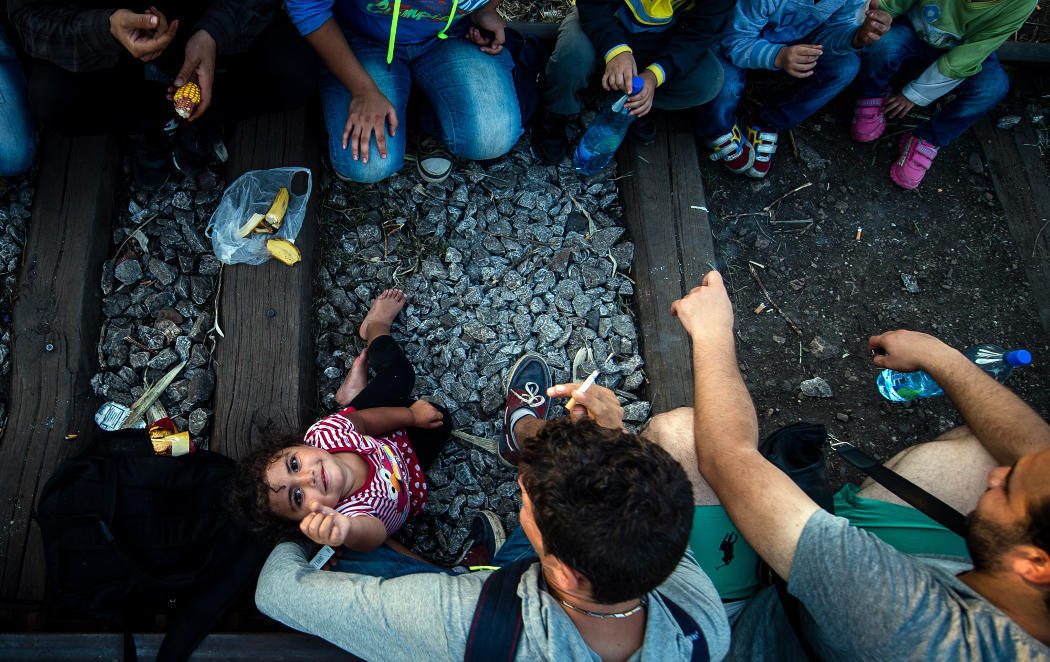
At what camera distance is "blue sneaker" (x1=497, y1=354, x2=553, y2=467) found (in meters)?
2.51

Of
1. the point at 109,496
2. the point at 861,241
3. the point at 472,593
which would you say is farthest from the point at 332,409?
the point at 861,241

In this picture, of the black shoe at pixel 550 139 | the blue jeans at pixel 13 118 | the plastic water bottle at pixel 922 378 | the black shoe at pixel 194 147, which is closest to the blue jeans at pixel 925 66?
the plastic water bottle at pixel 922 378

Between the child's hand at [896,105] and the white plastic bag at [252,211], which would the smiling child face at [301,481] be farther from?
the child's hand at [896,105]

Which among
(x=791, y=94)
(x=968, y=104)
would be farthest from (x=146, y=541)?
(x=968, y=104)

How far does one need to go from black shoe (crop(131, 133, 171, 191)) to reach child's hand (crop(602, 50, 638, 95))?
2.03 metres

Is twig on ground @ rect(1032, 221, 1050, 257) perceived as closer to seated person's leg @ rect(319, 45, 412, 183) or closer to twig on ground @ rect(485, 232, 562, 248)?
twig on ground @ rect(485, 232, 562, 248)

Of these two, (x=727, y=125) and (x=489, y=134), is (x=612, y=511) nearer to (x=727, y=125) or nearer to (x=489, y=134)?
(x=489, y=134)

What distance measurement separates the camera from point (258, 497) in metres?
2.02

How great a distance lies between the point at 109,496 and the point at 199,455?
303mm

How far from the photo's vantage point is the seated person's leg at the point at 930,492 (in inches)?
78.1

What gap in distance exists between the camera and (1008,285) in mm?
3273

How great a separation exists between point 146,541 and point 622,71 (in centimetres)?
265

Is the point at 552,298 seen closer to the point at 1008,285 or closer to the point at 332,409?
the point at 332,409

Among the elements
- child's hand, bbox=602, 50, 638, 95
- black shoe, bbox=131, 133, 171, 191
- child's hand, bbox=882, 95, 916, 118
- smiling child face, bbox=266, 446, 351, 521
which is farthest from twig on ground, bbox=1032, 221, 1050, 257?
black shoe, bbox=131, 133, 171, 191
